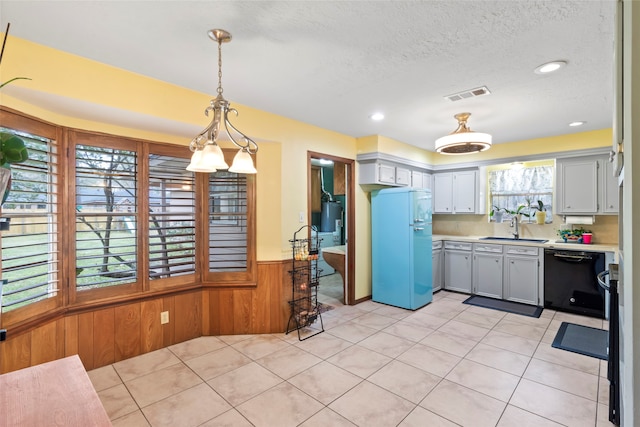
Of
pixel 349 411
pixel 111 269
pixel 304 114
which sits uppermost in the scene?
pixel 304 114

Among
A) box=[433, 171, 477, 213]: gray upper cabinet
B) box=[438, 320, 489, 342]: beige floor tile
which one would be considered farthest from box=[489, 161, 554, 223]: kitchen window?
box=[438, 320, 489, 342]: beige floor tile

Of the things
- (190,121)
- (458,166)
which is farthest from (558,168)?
(190,121)

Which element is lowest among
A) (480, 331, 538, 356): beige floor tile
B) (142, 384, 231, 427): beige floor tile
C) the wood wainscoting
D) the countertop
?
(480, 331, 538, 356): beige floor tile

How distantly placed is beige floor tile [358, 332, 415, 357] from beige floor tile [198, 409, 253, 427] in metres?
1.44

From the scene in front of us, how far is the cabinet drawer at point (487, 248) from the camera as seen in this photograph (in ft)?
14.8

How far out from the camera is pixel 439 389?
233 centimetres

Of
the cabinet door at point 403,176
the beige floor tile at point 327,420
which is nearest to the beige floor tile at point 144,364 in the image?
the beige floor tile at point 327,420

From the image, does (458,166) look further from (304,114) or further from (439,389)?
(439,389)

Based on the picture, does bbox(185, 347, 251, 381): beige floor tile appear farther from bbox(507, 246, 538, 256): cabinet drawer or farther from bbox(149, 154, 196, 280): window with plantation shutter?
bbox(507, 246, 538, 256): cabinet drawer

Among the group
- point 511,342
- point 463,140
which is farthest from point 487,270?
point 463,140

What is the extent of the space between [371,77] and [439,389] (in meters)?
2.52

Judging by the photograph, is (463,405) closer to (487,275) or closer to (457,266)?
(487,275)

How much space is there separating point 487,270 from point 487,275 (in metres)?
0.08

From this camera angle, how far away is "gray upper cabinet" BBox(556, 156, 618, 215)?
3934 millimetres
